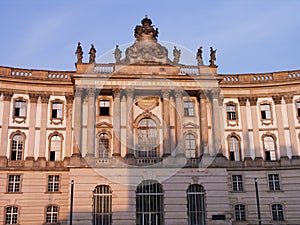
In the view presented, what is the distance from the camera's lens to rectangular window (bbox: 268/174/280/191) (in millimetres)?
46312

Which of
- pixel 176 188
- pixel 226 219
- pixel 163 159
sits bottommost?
pixel 226 219

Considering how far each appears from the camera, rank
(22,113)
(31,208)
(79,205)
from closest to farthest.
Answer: (79,205) → (31,208) → (22,113)

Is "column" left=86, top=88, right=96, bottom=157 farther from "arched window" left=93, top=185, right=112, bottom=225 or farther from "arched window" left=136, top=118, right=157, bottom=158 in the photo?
"arched window" left=136, top=118, right=157, bottom=158

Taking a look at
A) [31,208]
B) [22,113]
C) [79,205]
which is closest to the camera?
[79,205]

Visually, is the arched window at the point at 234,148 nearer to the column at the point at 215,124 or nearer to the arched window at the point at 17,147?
the column at the point at 215,124

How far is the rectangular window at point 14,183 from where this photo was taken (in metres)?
43.1

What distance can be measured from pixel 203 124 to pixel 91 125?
12123mm

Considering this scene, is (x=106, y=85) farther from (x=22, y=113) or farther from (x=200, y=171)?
(x=200, y=171)

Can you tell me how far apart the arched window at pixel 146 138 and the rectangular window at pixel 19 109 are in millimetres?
12994

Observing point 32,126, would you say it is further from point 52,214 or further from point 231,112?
point 231,112

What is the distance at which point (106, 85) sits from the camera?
4441 centimetres

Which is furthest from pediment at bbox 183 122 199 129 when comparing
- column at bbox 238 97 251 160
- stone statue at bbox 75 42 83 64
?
stone statue at bbox 75 42 83 64

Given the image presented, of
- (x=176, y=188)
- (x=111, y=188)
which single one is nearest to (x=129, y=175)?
(x=111, y=188)

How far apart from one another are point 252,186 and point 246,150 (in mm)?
4157
